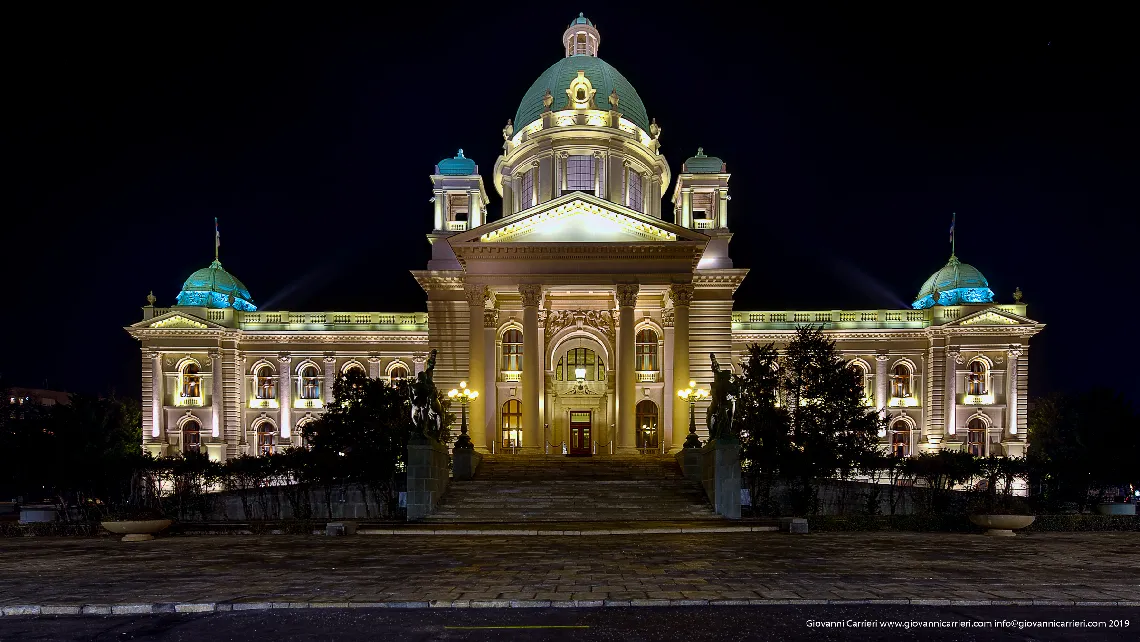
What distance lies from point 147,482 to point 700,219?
35932mm

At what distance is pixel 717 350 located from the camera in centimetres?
4891

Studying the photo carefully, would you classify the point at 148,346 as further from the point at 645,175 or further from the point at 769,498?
the point at 769,498

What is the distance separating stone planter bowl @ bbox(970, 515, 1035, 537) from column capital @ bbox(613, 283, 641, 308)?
22.4 meters

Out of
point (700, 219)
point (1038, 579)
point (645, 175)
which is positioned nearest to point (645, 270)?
point (700, 219)

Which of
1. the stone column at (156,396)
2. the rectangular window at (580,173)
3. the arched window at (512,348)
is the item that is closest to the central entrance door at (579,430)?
the arched window at (512,348)

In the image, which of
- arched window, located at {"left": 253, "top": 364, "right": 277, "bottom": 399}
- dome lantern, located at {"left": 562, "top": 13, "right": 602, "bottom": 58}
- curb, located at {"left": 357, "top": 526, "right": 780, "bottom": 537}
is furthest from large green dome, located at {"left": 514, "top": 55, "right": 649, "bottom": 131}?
curb, located at {"left": 357, "top": 526, "right": 780, "bottom": 537}

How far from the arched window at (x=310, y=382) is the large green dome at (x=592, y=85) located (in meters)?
23.5

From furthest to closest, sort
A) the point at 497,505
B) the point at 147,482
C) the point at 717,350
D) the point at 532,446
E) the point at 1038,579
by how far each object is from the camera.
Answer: the point at 717,350, the point at 532,446, the point at 147,482, the point at 497,505, the point at 1038,579

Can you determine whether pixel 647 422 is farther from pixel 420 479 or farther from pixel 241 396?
pixel 241 396

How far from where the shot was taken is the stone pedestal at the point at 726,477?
26875 millimetres

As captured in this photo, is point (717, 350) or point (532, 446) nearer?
point (532, 446)

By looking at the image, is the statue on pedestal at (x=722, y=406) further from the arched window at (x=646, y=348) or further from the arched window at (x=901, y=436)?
the arched window at (x=901, y=436)

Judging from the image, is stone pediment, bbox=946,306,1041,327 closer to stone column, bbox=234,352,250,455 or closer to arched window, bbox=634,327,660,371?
arched window, bbox=634,327,660,371

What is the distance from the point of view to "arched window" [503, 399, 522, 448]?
50094 mm
